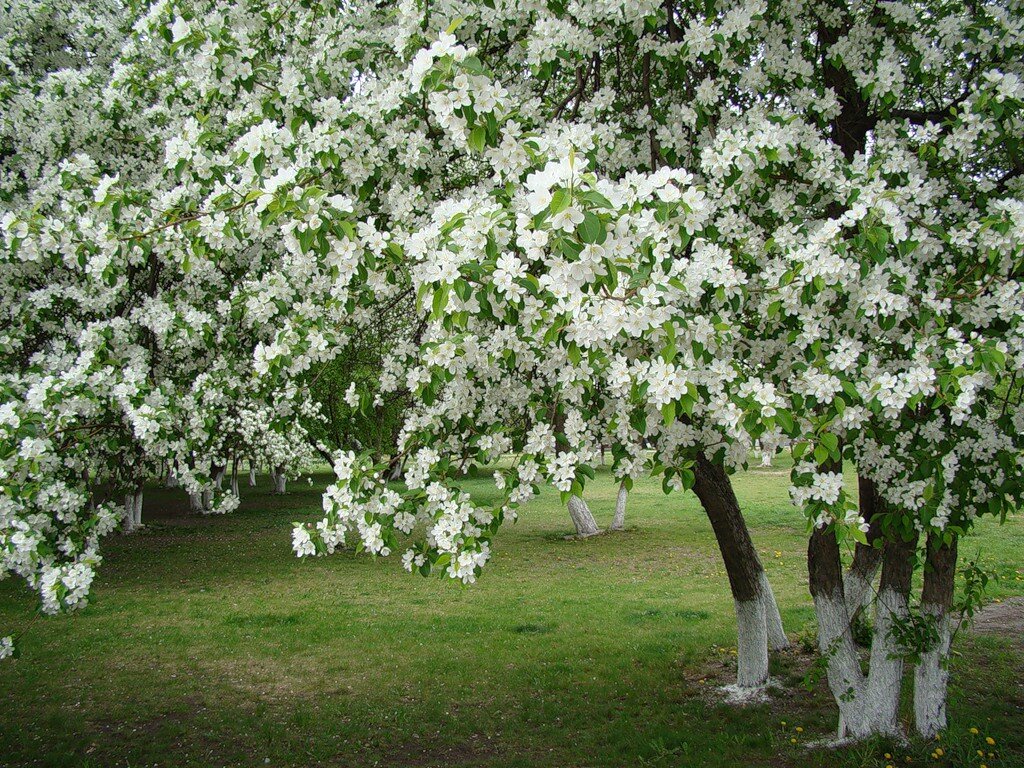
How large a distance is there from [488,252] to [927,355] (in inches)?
99.2

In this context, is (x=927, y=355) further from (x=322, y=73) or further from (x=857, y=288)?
(x=322, y=73)

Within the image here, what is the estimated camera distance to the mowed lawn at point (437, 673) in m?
7.52

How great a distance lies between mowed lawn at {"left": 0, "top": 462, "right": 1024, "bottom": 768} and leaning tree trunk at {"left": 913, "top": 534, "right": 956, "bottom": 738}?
9.0 inches

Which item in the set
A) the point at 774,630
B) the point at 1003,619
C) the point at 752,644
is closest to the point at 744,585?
the point at 752,644

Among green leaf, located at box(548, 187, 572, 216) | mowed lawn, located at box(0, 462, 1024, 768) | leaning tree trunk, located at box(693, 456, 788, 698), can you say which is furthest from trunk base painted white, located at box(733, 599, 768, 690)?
green leaf, located at box(548, 187, 572, 216)

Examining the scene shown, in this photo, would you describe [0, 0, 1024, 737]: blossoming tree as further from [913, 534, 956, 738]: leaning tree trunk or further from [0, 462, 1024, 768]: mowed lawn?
[0, 462, 1024, 768]: mowed lawn

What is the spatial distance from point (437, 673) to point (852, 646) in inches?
215

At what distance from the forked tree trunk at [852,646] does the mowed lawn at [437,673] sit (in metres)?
0.33

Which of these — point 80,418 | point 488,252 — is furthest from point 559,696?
point 488,252

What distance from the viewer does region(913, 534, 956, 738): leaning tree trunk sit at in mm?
6555

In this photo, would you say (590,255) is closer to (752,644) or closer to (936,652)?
(936,652)

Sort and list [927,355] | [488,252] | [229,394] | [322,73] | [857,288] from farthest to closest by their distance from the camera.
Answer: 1. [229,394]
2. [322,73]
3. [857,288]
4. [927,355]
5. [488,252]

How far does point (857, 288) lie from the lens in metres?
4.46

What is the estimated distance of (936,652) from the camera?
663 centimetres
